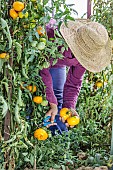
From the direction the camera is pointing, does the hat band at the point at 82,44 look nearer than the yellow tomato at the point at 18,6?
No

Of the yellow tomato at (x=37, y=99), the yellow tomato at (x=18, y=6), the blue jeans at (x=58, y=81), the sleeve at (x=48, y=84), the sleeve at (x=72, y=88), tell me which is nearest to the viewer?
the yellow tomato at (x=18, y=6)

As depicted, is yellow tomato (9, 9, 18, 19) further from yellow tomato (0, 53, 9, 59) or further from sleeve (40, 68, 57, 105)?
sleeve (40, 68, 57, 105)

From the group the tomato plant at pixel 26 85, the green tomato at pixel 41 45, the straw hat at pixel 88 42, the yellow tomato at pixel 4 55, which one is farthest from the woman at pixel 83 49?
the yellow tomato at pixel 4 55

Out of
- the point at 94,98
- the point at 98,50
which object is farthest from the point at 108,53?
the point at 94,98

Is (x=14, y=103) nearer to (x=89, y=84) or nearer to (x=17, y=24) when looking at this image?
(x=17, y=24)

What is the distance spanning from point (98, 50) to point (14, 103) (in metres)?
0.56

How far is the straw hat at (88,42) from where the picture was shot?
4.64ft

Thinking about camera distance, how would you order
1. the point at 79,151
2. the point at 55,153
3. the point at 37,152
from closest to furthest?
the point at 37,152 < the point at 55,153 < the point at 79,151

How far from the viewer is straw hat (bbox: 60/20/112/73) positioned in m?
1.41

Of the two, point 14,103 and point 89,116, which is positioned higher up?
point 14,103

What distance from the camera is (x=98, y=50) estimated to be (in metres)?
1.50

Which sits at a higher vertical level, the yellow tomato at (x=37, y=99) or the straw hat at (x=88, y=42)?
the straw hat at (x=88, y=42)

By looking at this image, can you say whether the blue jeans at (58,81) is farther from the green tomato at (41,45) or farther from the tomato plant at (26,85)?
the green tomato at (41,45)

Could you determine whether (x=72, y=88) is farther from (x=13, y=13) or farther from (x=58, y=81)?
(x=13, y=13)
